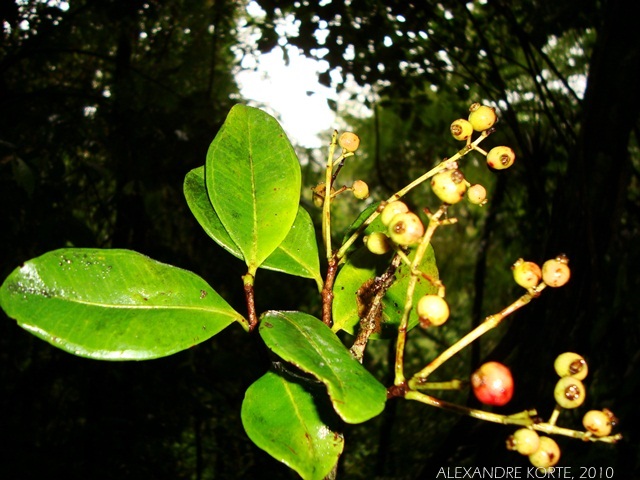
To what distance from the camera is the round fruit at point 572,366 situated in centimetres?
42

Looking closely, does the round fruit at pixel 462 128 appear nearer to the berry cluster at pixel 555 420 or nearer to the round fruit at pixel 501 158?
the round fruit at pixel 501 158

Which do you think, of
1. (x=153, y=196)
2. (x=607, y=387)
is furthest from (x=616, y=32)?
(x=153, y=196)

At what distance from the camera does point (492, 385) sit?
37 centimetres

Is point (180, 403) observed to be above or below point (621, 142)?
below

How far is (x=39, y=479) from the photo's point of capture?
6.86 feet

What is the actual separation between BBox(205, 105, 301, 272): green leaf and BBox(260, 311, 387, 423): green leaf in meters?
0.11

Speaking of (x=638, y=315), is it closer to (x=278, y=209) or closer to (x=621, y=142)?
(x=621, y=142)

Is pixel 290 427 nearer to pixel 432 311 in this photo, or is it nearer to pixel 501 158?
pixel 432 311

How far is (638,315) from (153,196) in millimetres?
2204

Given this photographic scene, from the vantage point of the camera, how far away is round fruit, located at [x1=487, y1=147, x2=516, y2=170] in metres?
0.46

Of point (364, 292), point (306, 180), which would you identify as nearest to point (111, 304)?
point (364, 292)

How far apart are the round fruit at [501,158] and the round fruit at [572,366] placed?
0.18m

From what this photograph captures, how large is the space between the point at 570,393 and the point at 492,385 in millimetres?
86

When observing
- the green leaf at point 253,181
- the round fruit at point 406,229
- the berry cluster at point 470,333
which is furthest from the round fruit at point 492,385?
the green leaf at point 253,181
